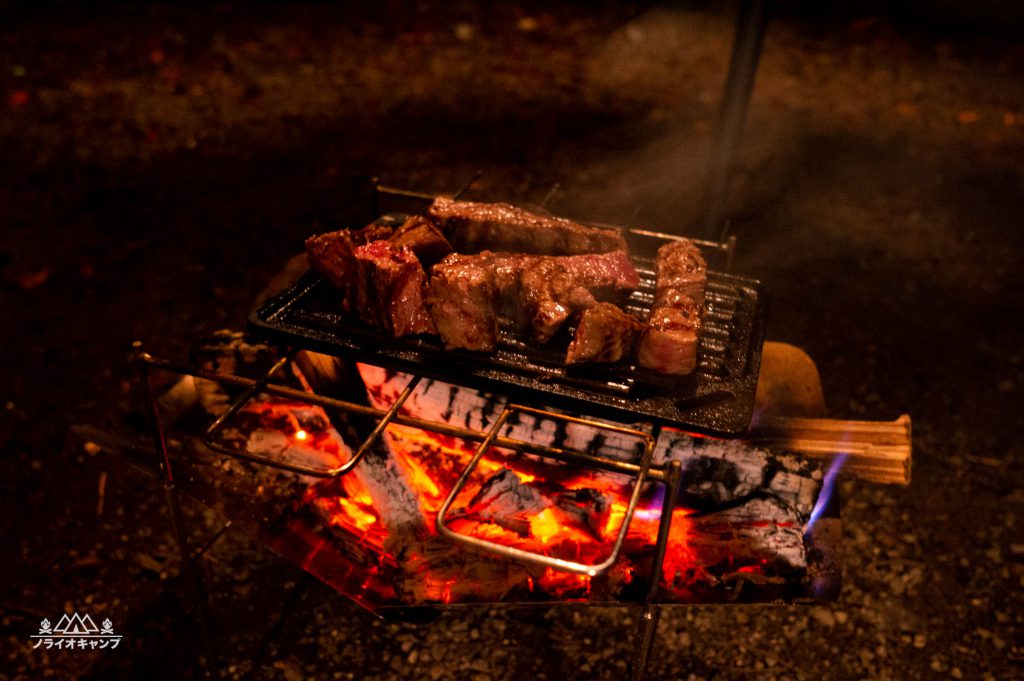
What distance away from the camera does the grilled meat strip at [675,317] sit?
271 centimetres

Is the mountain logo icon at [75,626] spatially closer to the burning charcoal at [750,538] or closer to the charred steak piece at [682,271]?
the burning charcoal at [750,538]

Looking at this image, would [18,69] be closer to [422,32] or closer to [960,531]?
[422,32]

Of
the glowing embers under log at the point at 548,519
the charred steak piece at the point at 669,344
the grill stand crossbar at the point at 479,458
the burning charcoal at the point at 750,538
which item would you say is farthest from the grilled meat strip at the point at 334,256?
the burning charcoal at the point at 750,538

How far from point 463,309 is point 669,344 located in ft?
2.67

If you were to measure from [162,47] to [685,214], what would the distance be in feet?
26.1

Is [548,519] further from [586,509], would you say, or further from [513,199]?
[513,199]

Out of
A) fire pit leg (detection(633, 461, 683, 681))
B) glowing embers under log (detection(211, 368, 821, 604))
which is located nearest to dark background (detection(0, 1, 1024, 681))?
glowing embers under log (detection(211, 368, 821, 604))

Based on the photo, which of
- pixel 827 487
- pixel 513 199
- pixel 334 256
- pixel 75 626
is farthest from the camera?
pixel 513 199

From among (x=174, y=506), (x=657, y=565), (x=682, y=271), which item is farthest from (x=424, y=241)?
(x=657, y=565)

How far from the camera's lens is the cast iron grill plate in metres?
2.62

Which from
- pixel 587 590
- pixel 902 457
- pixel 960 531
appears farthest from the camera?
pixel 960 531

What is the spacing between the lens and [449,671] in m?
3.47

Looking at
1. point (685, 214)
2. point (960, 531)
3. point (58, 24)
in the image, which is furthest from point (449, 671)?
point (58, 24)

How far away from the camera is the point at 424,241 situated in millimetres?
3215
